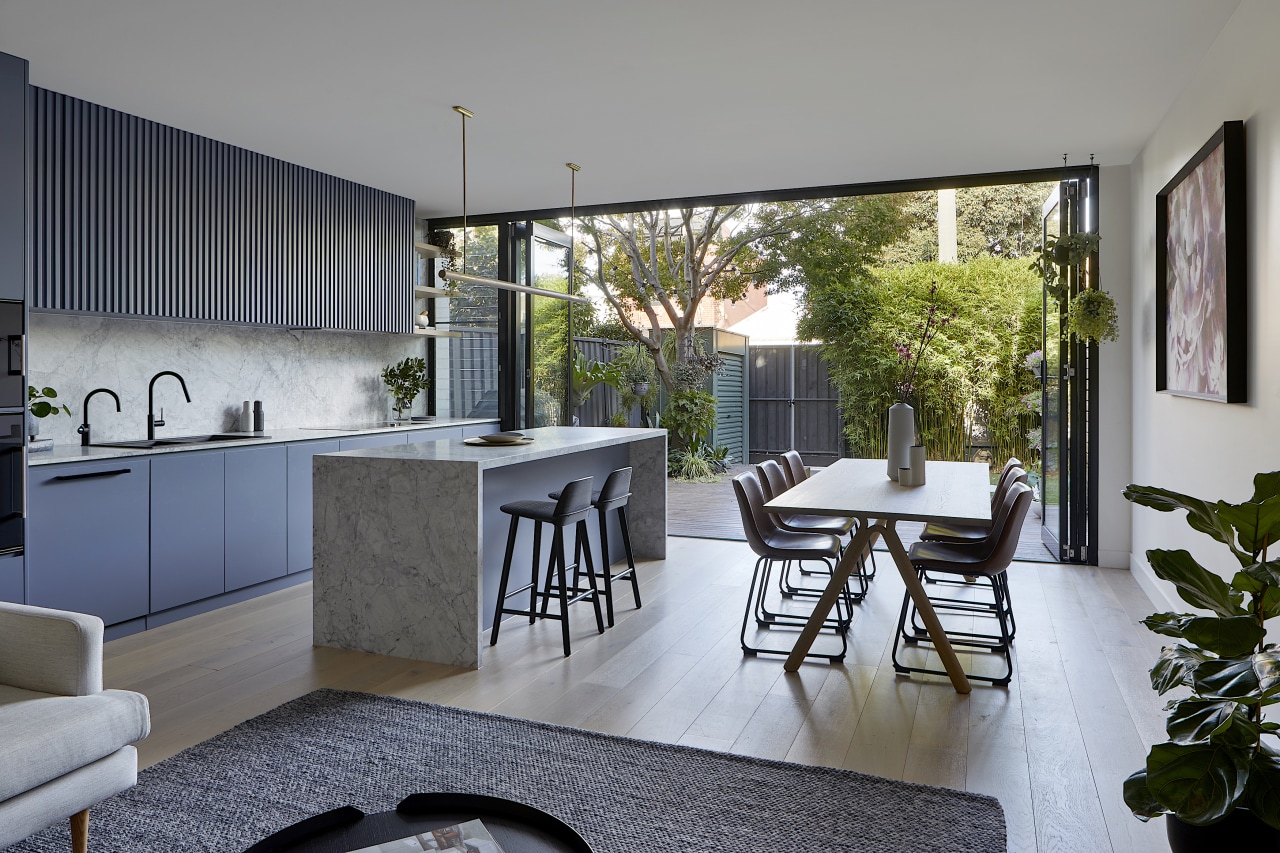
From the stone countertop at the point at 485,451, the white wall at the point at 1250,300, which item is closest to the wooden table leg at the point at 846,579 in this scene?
the white wall at the point at 1250,300

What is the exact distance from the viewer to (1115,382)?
17.9 ft

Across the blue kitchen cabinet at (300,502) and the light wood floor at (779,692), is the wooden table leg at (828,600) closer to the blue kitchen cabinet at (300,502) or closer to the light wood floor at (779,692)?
the light wood floor at (779,692)

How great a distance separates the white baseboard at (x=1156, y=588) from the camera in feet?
13.6

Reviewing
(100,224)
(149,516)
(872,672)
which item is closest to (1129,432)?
(872,672)

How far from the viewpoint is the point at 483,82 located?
398cm

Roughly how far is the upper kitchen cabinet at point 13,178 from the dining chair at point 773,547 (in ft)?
10.2

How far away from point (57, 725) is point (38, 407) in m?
2.65

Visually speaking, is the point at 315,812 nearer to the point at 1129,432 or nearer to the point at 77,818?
the point at 77,818

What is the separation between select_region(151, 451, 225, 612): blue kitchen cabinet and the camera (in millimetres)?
4273

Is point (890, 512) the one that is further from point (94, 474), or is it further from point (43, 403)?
point (43, 403)

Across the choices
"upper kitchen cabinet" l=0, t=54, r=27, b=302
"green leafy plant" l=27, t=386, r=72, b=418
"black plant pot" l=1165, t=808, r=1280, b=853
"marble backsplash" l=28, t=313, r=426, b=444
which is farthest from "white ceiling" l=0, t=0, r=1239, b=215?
"black plant pot" l=1165, t=808, r=1280, b=853

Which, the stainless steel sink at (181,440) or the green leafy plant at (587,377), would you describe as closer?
the stainless steel sink at (181,440)

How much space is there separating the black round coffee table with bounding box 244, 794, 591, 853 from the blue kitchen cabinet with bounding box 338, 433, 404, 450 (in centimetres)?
387

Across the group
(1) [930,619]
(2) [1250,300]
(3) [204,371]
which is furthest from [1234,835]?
(3) [204,371]
